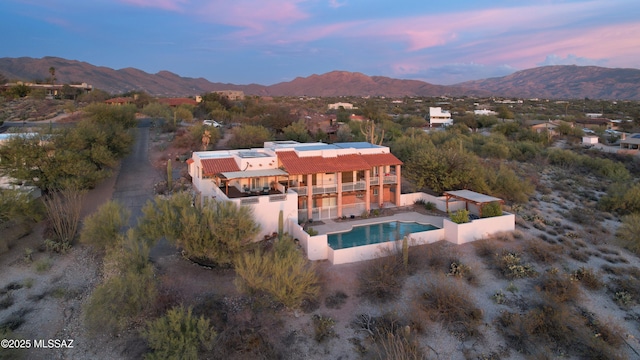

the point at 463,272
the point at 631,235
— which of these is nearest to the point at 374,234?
the point at 463,272

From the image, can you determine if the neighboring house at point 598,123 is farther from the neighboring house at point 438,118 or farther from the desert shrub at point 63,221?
the desert shrub at point 63,221

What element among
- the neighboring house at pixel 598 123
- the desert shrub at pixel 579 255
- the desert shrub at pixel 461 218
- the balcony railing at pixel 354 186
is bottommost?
the desert shrub at pixel 579 255

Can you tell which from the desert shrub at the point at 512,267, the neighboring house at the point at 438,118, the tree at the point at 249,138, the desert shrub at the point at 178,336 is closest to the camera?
the desert shrub at the point at 178,336

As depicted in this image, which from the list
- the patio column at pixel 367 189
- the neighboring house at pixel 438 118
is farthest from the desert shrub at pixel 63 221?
the neighboring house at pixel 438 118

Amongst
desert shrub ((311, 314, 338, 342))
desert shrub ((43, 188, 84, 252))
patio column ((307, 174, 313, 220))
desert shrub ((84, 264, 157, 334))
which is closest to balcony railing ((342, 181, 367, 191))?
patio column ((307, 174, 313, 220))

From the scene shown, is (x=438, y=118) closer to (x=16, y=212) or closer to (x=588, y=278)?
(x=588, y=278)

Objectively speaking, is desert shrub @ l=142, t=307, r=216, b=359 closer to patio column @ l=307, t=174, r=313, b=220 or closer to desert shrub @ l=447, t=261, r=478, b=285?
desert shrub @ l=447, t=261, r=478, b=285
